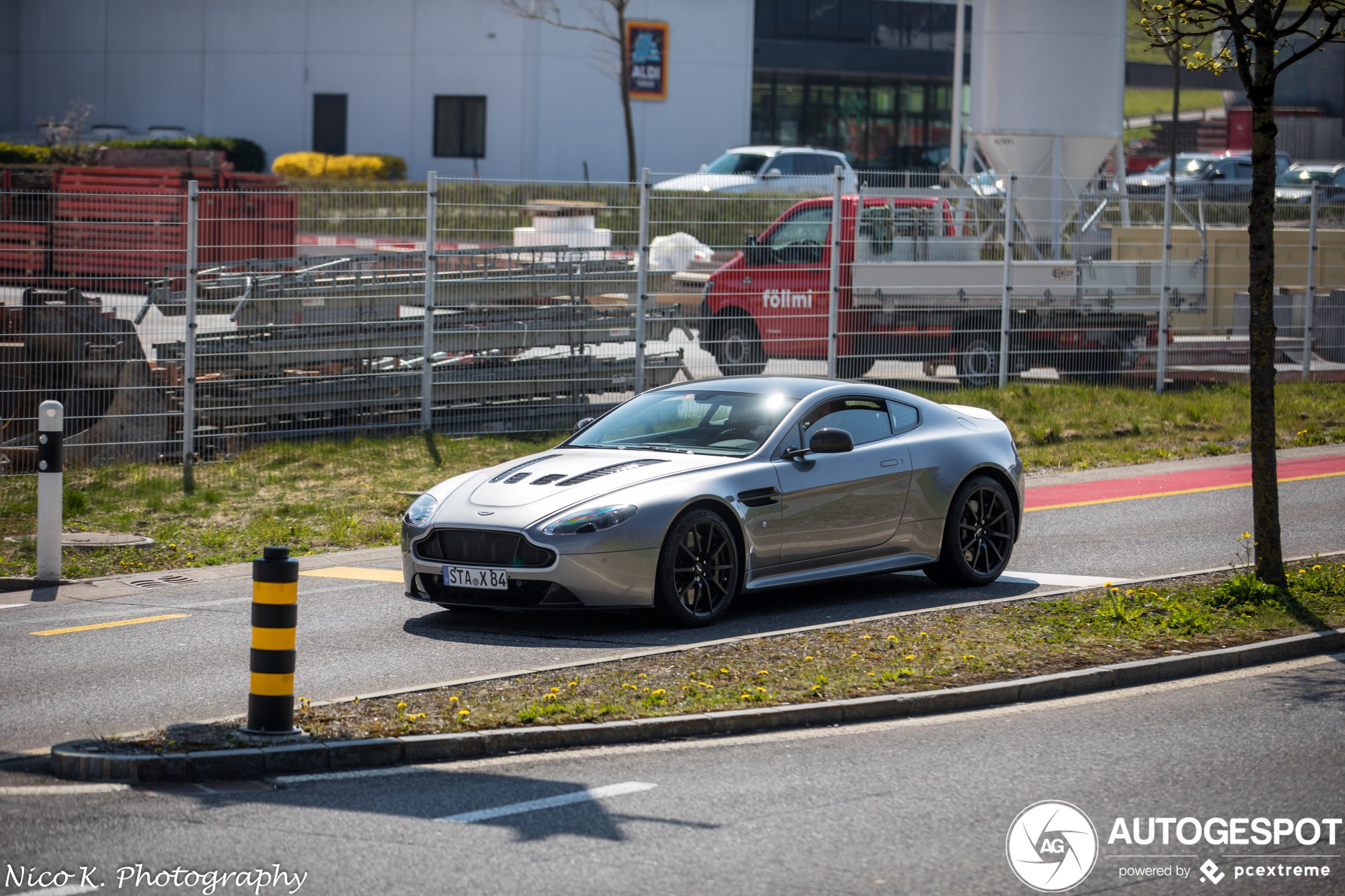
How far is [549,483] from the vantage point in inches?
344

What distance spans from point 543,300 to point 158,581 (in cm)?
687

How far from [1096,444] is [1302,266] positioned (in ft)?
23.6

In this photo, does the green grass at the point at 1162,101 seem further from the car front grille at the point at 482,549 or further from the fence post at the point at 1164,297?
the car front grille at the point at 482,549

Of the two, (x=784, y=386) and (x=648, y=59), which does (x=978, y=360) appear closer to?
(x=784, y=386)

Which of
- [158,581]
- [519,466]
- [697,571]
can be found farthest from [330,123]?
[697,571]

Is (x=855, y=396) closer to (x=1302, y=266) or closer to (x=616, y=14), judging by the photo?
(x=1302, y=266)

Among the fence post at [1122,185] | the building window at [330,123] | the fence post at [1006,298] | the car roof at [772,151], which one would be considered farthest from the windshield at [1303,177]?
the fence post at [1006,298]

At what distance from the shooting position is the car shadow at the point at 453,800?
539 cm

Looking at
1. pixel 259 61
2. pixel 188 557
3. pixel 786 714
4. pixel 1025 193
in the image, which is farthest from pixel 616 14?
pixel 786 714

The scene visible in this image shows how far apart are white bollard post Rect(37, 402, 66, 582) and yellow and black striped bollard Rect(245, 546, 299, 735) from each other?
4.53 meters

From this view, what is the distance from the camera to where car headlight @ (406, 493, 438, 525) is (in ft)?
28.8

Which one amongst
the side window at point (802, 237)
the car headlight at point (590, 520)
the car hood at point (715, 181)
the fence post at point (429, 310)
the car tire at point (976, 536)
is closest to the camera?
the car headlight at point (590, 520)

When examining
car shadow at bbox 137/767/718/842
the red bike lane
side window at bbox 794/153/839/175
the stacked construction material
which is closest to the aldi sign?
Answer: side window at bbox 794/153/839/175

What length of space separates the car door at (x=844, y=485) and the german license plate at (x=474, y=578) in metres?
1.69
